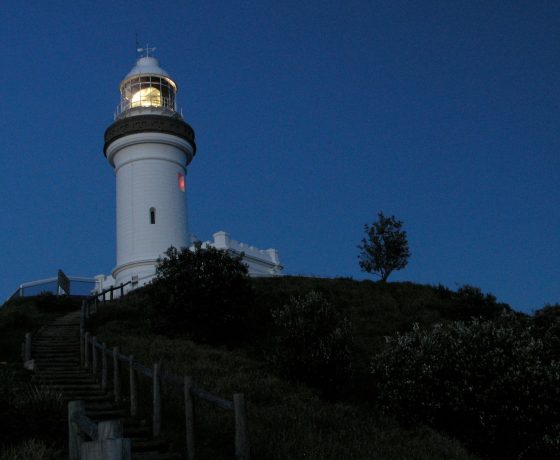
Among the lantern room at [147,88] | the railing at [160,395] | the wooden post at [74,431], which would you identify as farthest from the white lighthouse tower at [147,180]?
the wooden post at [74,431]

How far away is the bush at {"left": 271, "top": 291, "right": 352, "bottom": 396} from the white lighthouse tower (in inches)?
754

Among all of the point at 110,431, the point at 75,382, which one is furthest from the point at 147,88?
the point at 110,431

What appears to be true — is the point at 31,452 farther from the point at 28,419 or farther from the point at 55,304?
the point at 55,304

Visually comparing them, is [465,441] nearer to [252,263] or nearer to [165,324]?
[165,324]

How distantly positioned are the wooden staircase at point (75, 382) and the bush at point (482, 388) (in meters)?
6.90

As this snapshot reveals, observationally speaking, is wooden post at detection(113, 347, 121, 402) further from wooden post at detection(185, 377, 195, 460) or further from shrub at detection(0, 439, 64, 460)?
shrub at detection(0, 439, 64, 460)

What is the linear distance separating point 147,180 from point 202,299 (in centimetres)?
1629

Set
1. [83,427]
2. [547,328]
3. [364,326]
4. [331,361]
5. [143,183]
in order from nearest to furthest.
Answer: [83,427], [331,361], [547,328], [364,326], [143,183]

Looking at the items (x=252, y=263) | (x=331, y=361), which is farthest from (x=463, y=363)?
(x=252, y=263)

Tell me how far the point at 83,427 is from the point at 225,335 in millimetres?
18874

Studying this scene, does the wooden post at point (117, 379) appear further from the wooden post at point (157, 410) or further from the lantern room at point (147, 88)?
the lantern room at point (147, 88)

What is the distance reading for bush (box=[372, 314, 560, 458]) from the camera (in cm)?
1645

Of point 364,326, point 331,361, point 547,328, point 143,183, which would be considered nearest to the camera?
point 331,361

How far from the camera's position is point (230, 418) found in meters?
13.7
